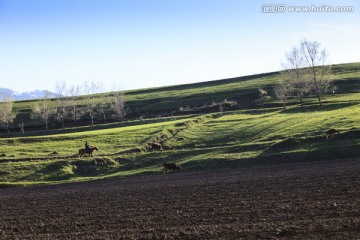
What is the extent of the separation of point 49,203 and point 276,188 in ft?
52.3

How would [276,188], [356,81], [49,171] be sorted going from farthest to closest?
[356,81]
[49,171]
[276,188]

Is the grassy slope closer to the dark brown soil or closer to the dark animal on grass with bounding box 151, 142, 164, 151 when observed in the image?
→ the dark animal on grass with bounding box 151, 142, 164, 151

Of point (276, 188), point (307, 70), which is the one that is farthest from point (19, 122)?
point (276, 188)

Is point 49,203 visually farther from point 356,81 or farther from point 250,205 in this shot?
point 356,81

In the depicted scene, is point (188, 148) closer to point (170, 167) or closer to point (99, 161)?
point (99, 161)

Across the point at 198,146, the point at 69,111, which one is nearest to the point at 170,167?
the point at 198,146

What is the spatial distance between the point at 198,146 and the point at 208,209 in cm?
4007

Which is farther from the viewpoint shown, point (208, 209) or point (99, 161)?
point (99, 161)

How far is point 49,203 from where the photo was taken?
33406 millimetres

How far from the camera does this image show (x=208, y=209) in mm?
24203

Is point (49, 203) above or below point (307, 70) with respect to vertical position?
below

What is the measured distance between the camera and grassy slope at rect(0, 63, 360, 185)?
50.0 metres

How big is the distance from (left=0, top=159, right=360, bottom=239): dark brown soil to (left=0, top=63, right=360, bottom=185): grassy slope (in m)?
9.52

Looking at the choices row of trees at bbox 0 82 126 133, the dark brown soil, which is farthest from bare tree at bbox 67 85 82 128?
the dark brown soil
